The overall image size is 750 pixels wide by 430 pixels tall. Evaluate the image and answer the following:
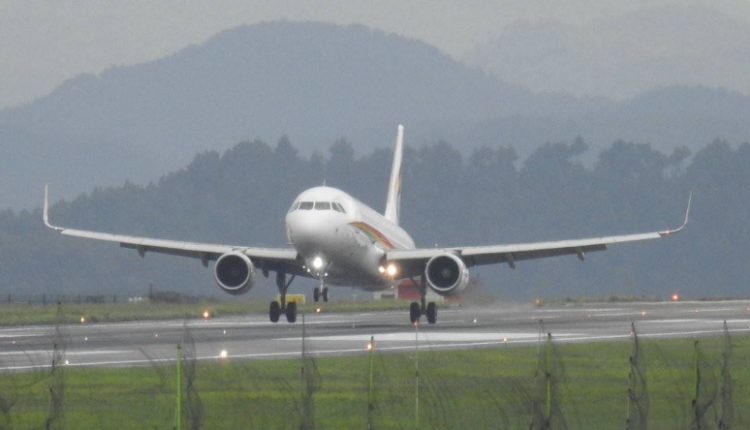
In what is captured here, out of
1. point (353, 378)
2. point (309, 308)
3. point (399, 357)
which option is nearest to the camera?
point (353, 378)

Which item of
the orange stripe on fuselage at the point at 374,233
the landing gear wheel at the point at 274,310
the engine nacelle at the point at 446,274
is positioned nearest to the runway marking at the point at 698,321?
the engine nacelle at the point at 446,274

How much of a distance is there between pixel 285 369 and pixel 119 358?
467 centimetres

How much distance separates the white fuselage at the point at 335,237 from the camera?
45188 millimetres

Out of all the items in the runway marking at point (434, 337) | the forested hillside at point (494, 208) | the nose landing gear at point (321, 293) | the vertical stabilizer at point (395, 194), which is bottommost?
the runway marking at point (434, 337)

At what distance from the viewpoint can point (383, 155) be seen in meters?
177

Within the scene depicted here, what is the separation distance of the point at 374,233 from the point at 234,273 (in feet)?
14.9

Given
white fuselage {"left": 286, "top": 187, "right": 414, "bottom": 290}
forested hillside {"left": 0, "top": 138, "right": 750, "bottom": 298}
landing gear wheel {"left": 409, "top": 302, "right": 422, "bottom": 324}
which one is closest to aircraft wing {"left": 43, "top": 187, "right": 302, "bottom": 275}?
white fuselage {"left": 286, "top": 187, "right": 414, "bottom": 290}

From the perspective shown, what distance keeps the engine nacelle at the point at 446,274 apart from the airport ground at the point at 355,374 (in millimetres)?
1773

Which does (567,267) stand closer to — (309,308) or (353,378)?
(309,308)

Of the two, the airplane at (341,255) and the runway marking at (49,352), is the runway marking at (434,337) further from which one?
the runway marking at (49,352)

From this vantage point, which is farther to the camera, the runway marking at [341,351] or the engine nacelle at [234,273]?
the engine nacelle at [234,273]

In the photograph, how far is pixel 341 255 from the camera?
45844 millimetres

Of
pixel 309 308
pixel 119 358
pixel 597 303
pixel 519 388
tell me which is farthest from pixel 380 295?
pixel 519 388

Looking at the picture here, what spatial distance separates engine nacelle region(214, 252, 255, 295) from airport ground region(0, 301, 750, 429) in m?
1.93
